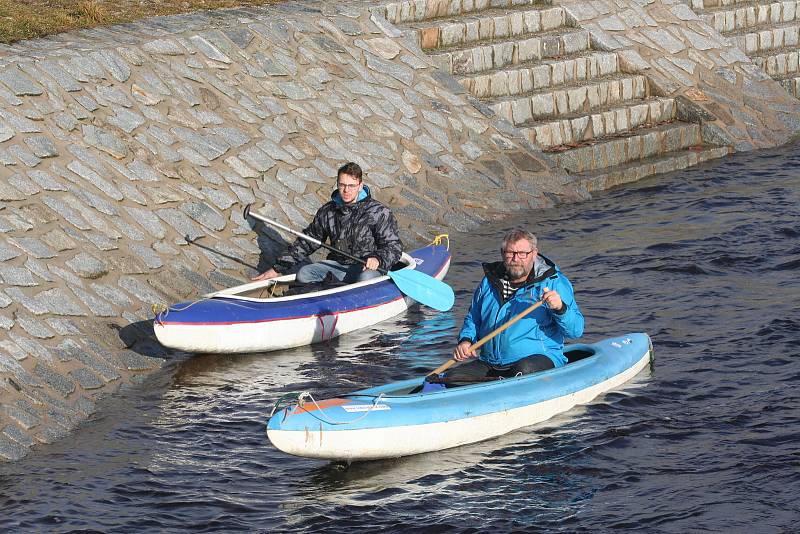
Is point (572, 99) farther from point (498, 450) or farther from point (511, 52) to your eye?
point (498, 450)

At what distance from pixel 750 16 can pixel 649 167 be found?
5145 mm

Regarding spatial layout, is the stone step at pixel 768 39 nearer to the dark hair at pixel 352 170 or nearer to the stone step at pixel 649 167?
the stone step at pixel 649 167

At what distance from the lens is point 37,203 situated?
11.1m

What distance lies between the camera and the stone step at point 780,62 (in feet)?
63.7

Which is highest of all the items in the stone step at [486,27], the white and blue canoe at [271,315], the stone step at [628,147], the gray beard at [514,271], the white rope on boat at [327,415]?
the stone step at [486,27]

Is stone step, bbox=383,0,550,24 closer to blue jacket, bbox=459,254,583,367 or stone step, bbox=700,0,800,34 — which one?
stone step, bbox=700,0,800,34

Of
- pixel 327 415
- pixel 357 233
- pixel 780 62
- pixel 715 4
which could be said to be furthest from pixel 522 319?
pixel 715 4

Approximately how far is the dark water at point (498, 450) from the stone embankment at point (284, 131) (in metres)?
0.71

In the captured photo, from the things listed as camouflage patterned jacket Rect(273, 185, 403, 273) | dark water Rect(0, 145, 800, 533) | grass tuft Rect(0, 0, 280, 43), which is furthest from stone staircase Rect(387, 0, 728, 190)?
camouflage patterned jacket Rect(273, 185, 403, 273)

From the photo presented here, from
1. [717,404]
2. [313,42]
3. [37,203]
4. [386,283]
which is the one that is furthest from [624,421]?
[313,42]

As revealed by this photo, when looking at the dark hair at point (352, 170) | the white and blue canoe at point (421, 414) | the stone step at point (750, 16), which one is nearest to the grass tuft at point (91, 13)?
the dark hair at point (352, 170)

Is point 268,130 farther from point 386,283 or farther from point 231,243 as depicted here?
point 386,283

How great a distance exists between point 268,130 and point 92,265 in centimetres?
365

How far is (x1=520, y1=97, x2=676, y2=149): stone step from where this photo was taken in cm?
1620
